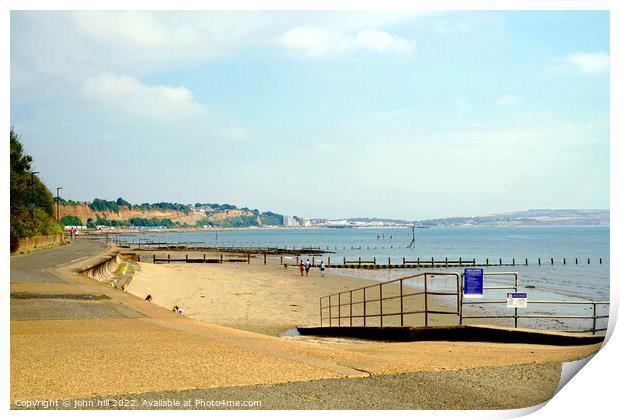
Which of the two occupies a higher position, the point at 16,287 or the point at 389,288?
the point at 16,287

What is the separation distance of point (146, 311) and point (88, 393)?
24.2ft

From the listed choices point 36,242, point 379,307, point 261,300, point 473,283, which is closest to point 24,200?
point 36,242

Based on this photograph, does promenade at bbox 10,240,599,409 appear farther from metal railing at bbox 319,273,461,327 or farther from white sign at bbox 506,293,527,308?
metal railing at bbox 319,273,461,327

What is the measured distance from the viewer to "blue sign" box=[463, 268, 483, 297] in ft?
37.2

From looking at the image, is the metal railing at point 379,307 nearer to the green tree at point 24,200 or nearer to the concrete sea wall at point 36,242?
the green tree at point 24,200

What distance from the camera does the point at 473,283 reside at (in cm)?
1145

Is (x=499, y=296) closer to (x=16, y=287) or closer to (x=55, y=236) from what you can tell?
(x=16, y=287)

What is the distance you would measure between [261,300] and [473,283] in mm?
22031

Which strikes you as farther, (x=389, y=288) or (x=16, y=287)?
(x=389, y=288)

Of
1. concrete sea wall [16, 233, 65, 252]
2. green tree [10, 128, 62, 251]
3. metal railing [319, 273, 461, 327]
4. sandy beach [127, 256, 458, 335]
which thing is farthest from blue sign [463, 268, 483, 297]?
concrete sea wall [16, 233, 65, 252]

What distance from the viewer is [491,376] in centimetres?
720

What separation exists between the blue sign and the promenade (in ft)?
3.79

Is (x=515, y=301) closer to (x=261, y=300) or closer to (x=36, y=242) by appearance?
(x=261, y=300)
